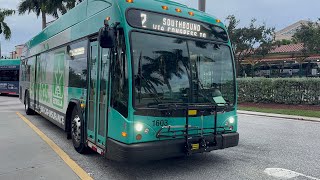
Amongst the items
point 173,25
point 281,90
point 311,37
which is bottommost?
point 281,90

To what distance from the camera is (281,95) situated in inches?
761

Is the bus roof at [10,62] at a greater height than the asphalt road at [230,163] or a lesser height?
greater

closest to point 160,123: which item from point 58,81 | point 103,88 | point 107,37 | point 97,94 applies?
point 103,88

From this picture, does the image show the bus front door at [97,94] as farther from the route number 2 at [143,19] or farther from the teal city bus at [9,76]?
the teal city bus at [9,76]

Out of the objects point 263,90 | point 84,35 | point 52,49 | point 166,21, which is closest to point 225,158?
point 166,21

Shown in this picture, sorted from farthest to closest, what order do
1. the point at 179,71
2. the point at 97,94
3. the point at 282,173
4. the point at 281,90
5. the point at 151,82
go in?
the point at 281,90
the point at 97,94
the point at 282,173
the point at 179,71
the point at 151,82

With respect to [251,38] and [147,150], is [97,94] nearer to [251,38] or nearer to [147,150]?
[147,150]

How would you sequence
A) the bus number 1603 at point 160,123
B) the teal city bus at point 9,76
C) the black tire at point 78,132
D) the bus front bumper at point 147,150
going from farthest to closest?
the teal city bus at point 9,76 → the black tire at point 78,132 → the bus number 1603 at point 160,123 → the bus front bumper at point 147,150

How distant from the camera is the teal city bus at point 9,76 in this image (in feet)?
99.8

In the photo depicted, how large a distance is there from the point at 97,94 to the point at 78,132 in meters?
1.39

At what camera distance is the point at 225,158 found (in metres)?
6.81

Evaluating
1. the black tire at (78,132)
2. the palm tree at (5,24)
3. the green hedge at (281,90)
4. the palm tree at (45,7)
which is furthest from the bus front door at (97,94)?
the palm tree at (5,24)

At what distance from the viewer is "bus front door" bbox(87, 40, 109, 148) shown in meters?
5.64

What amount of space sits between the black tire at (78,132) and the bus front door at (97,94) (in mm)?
367
